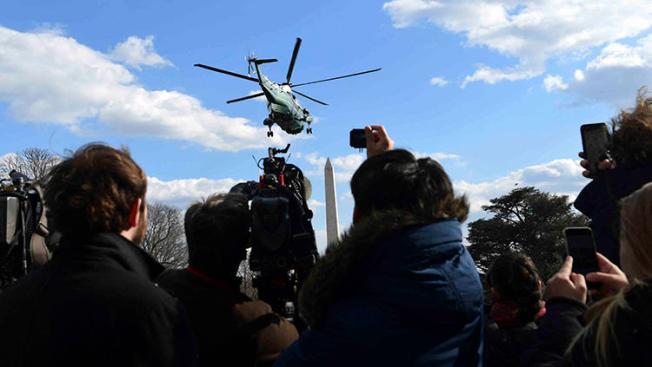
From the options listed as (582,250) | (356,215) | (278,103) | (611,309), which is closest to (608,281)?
(582,250)

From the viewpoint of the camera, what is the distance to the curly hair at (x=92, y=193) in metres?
2.16

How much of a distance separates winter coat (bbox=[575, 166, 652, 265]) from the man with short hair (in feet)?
5.29

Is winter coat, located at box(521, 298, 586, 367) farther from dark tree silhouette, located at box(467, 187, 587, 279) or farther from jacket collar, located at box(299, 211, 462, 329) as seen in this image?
dark tree silhouette, located at box(467, 187, 587, 279)

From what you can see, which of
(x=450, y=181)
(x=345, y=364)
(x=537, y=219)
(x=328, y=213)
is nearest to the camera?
(x=345, y=364)

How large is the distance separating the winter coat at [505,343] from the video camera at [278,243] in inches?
43.7

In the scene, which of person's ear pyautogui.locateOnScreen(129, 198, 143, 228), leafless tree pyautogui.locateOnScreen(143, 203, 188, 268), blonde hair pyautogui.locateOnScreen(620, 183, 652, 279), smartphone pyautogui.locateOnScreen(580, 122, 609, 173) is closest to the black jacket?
person's ear pyautogui.locateOnScreen(129, 198, 143, 228)

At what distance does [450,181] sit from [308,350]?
0.74 metres

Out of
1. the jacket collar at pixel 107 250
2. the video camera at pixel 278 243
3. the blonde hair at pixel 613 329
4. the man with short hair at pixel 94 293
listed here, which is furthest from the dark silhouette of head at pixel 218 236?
the blonde hair at pixel 613 329

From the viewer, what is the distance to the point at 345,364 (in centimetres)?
188

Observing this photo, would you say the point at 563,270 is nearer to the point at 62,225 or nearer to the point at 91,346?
the point at 91,346

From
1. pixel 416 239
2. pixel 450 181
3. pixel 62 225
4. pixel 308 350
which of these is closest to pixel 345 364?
pixel 308 350

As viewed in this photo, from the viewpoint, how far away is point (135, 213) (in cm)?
229

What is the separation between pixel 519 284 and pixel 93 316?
2023mm

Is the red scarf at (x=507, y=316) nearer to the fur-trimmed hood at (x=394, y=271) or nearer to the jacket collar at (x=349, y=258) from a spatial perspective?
the fur-trimmed hood at (x=394, y=271)
